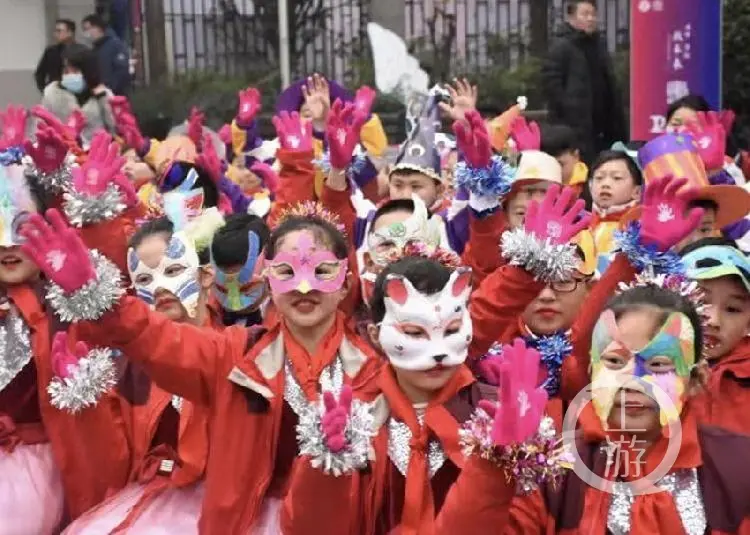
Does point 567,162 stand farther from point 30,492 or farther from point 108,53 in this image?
point 108,53

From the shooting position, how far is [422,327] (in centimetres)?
372

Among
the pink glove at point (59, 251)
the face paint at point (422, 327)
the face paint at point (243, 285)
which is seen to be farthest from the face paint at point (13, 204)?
the face paint at point (422, 327)

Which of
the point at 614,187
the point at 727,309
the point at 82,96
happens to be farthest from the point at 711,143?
the point at 82,96

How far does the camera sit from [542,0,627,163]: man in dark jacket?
30.4 ft

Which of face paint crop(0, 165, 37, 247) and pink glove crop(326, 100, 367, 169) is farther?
pink glove crop(326, 100, 367, 169)

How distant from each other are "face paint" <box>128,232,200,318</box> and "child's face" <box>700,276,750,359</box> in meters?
1.67

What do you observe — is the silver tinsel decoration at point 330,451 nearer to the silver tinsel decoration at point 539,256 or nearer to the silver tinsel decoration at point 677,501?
the silver tinsel decoration at point 677,501

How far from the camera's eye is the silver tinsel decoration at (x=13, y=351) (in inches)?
188

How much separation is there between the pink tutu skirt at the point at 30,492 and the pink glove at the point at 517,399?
2.31 m

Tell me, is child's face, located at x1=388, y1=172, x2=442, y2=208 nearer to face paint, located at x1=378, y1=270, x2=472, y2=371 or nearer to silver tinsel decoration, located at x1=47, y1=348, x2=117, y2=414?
silver tinsel decoration, located at x1=47, y1=348, x2=117, y2=414

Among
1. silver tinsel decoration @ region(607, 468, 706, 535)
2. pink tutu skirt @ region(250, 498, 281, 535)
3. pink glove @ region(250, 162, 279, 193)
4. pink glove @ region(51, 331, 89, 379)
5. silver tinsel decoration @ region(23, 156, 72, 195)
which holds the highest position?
silver tinsel decoration @ region(23, 156, 72, 195)

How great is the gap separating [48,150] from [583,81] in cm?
503

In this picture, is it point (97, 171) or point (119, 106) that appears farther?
point (119, 106)

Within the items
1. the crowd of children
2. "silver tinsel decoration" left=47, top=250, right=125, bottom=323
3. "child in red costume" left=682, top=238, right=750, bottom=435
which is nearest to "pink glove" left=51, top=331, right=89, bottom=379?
the crowd of children
